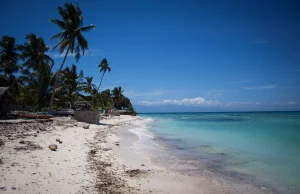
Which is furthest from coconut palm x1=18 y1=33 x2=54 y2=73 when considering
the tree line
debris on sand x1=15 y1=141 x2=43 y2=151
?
debris on sand x1=15 y1=141 x2=43 y2=151

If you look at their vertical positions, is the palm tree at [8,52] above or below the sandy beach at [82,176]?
above

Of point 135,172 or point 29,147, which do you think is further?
point 29,147

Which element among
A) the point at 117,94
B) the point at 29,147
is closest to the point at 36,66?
the point at 29,147

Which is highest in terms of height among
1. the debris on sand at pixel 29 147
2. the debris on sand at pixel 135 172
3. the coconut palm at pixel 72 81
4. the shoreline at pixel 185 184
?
the coconut palm at pixel 72 81

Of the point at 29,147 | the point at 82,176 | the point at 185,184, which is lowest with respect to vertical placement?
the point at 185,184

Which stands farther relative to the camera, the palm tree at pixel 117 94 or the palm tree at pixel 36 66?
the palm tree at pixel 117 94

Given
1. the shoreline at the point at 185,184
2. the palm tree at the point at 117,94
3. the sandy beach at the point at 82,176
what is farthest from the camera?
the palm tree at the point at 117,94

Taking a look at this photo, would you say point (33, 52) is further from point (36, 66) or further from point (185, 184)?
point (185, 184)

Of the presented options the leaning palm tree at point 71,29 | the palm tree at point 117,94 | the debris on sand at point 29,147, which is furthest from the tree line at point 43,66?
the palm tree at point 117,94

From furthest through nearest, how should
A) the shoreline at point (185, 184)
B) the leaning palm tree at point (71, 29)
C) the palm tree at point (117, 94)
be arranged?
the palm tree at point (117, 94), the leaning palm tree at point (71, 29), the shoreline at point (185, 184)

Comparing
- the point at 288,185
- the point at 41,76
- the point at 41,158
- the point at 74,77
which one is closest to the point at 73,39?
the point at 41,76

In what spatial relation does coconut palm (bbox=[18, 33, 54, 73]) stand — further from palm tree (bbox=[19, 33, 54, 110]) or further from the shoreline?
the shoreline

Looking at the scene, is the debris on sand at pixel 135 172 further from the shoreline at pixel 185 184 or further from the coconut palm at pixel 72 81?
the coconut palm at pixel 72 81

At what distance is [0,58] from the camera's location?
28.8 m
